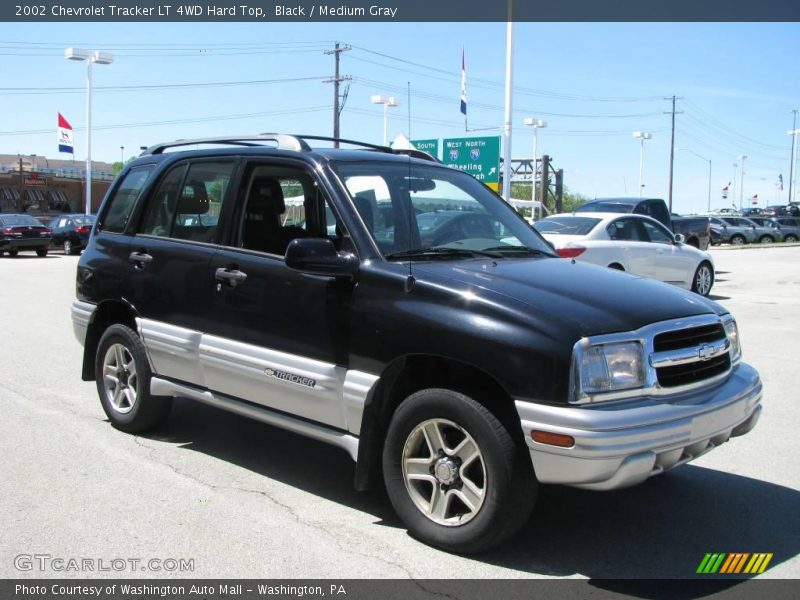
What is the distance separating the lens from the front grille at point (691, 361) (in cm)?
387

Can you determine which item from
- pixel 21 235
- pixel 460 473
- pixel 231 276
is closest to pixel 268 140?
pixel 231 276

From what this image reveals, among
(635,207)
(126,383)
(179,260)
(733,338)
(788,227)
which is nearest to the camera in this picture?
(733,338)

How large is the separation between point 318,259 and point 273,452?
1.91 m

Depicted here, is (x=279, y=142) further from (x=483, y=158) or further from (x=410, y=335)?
(x=483, y=158)

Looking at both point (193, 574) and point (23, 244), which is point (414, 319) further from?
point (23, 244)

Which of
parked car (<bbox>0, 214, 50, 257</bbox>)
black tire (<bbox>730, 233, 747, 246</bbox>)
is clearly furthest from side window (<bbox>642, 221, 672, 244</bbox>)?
black tire (<bbox>730, 233, 747, 246</bbox>)

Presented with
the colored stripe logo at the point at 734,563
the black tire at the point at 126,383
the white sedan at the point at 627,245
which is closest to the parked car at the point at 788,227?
the white sedan at the point at 627,245

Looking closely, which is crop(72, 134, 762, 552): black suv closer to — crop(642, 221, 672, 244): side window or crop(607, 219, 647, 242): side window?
crop(607, 219, 647, 242): side window

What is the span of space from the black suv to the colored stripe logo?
1.70 ft

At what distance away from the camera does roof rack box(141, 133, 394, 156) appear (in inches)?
200

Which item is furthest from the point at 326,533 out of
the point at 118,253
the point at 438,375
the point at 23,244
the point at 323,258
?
the point at 23,244

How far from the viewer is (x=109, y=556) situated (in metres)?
3.90

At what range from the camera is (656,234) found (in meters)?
14.0

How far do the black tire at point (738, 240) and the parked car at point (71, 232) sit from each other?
35328 mm
